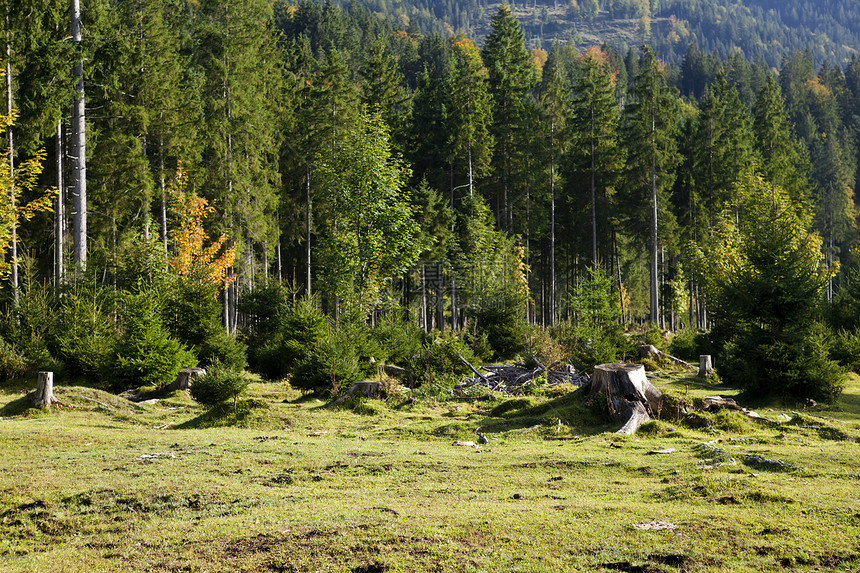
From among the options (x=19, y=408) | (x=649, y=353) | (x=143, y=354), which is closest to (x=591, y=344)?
(x=649, y=353)

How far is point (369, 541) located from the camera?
6258mm

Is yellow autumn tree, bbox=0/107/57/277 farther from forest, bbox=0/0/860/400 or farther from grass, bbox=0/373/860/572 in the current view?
grass, bbox=0/373/860/572

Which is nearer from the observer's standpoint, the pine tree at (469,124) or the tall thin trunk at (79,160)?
the tall thin trunk at (79,160)

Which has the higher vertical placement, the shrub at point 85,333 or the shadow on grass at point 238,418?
the shrub at point 85,333

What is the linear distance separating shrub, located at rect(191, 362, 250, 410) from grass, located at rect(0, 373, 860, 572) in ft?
1.42

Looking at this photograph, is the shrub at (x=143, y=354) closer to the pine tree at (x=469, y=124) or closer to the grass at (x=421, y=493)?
the grass at (x=421, y=493)

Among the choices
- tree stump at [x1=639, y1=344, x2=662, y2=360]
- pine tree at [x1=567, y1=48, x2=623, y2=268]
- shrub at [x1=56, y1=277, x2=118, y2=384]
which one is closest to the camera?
shrub at [x1=56, y1=277, x2=118, y2=384]

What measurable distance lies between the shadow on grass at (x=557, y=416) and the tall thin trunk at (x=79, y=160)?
15845 millimetres

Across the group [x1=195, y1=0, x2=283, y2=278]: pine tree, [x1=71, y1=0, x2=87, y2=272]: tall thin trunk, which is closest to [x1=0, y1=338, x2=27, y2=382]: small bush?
[x1=71, y1=0, x2=87, y2=272]: tall thin trunk

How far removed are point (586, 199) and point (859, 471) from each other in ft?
149

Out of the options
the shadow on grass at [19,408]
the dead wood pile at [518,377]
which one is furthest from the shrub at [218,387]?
the dead wood pile at [518,377]

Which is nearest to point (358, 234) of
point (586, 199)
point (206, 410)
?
point (206, 410)

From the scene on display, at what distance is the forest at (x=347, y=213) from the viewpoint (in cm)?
1864

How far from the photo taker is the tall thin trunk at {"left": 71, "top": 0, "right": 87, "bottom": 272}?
22.6 metres
